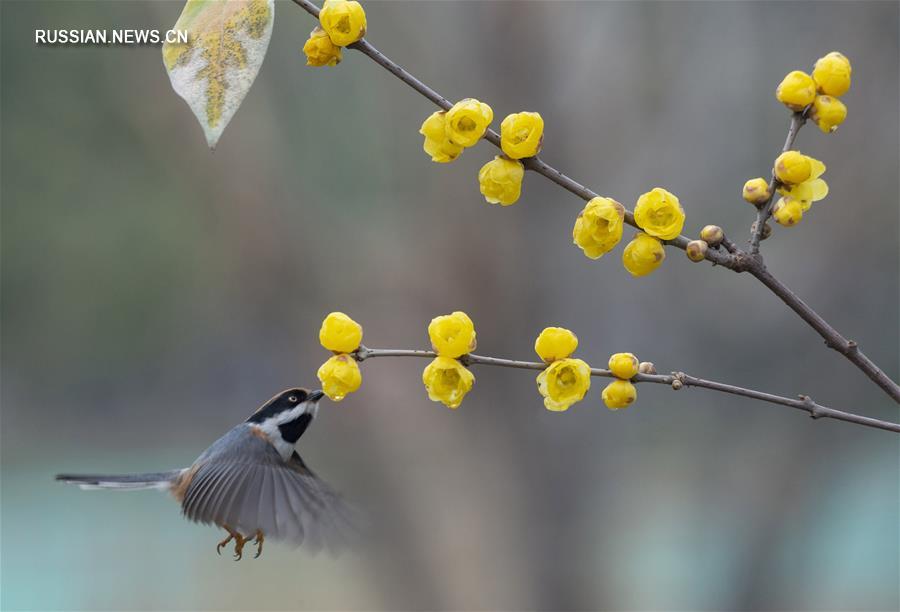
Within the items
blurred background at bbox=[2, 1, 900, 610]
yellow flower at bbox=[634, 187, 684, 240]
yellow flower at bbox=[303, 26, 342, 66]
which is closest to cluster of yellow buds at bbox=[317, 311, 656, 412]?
yellow flower at bbox=[634, 187, 684, 240]

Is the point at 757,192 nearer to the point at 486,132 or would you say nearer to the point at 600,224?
the point at 600,224

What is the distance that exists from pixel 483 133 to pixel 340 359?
→ 24 cm

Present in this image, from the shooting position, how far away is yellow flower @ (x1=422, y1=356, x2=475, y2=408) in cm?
80

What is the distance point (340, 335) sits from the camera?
→ 2.68 feet

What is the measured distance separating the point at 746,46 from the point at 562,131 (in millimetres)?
799

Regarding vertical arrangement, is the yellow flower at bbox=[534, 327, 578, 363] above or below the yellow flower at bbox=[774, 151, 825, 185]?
below

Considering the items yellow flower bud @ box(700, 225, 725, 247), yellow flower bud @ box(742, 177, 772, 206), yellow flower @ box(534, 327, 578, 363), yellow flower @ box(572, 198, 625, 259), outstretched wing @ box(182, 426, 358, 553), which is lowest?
outstretched wing @ box(182, 426, 358, 553)

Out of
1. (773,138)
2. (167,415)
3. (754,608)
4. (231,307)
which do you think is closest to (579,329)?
(773,138)

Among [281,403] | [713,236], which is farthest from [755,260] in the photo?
[281,403]

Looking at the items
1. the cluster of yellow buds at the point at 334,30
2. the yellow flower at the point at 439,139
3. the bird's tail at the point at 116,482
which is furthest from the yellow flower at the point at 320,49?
the bird's tail at the point at 116,482

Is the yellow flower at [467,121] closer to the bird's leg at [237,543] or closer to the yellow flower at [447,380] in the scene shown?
the yellow flower at [447,380]

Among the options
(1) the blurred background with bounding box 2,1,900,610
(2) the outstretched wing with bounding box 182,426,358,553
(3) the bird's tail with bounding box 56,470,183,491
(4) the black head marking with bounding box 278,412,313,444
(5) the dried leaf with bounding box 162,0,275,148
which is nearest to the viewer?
(5) the dried leaf with bounding box 162,0,275,148

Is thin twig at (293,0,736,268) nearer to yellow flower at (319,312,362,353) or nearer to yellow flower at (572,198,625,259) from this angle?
yellow flower at (572,198,625,259)

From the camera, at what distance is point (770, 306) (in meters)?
3.67
